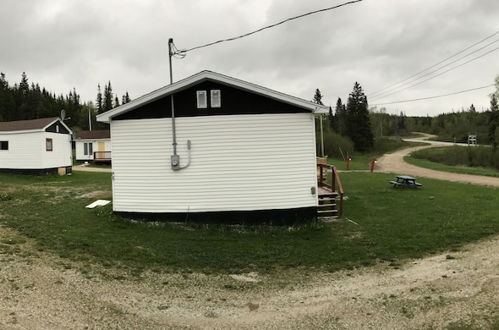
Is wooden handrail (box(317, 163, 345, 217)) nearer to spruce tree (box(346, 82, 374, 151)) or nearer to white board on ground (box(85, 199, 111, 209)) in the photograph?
white board on ground (box(85, 199, 111, 209))

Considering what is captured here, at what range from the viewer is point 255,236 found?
1095 centimetres

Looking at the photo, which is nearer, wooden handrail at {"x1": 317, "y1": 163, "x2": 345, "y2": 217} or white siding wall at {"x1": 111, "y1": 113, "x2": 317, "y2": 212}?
white siding wall at {"x1": 111, "y1": 113, "x2": 317, "y2": 212}

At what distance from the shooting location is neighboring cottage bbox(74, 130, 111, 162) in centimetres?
3806

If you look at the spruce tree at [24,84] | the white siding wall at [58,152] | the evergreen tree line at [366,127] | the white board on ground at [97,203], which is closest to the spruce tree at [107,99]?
the spruce tree at [24,84]

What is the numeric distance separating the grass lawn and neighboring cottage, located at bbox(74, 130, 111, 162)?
75.4ft

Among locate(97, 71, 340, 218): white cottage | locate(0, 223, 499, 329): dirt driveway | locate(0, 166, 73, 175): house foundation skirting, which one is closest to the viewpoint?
locate(0, 223, 499, 329): dirt driveway

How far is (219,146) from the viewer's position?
11.9 meters

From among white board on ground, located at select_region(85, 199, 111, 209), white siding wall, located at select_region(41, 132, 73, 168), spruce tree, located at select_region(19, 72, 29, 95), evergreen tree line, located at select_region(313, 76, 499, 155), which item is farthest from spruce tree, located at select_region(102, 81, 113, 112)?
white board on ground, located at select_region(85, 199, 111, 209)

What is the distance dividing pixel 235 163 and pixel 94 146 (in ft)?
101

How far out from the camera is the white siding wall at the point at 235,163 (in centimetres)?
1195

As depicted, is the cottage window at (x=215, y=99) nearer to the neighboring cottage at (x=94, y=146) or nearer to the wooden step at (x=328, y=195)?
the wooden step at (x=328, y=195)

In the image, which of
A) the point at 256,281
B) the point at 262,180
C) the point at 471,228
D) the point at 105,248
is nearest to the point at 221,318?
the point at 256,281

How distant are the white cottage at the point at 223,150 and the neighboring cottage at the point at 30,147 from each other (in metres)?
15.8

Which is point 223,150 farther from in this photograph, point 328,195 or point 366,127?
point 366,127
